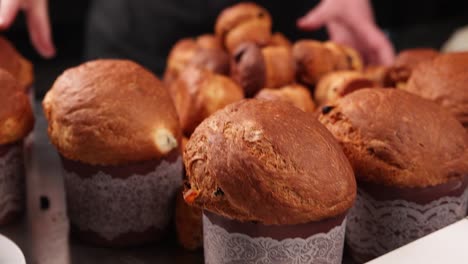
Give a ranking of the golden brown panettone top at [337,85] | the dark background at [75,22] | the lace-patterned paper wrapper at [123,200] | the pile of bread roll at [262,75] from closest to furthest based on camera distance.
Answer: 1. the lace-patterned paper wrapper at [123,200]
2. the pile of bread roll at [262,75]
3. the golden brown panettone top at [337,85]
4. the dark background at [75,22]

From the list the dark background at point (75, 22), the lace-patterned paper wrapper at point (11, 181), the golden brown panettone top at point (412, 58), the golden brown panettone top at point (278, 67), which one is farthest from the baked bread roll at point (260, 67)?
the dark background at point (75, 22)

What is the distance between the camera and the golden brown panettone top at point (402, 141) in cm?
90

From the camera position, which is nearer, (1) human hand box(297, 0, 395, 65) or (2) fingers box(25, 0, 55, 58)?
(2) fingers box(25, 0, 55, 58)

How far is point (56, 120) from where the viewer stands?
39.3 inches

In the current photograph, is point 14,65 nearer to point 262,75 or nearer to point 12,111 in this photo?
point 12,111

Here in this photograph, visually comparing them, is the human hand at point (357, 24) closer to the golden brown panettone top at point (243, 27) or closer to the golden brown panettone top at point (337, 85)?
the golden brown panettone top at point (243, 27)

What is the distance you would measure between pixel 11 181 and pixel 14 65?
1.06 ft

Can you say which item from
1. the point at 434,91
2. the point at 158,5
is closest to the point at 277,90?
the point at 434,91

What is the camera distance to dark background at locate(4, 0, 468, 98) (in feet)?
10.8

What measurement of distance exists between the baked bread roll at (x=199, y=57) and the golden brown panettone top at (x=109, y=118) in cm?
32

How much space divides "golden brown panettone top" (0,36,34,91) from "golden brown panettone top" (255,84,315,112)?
1.60 ft

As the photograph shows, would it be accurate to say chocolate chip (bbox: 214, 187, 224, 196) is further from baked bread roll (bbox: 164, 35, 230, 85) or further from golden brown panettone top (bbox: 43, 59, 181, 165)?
baked bread roll (bbox: 164, 35, 230, 85)

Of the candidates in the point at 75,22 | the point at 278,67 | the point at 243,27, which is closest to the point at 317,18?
the point at 243,27

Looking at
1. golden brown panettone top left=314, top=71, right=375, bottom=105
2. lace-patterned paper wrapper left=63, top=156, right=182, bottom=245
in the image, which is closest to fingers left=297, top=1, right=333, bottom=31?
golden brown panettone top left=314, top=71, right=375, bottom=105
